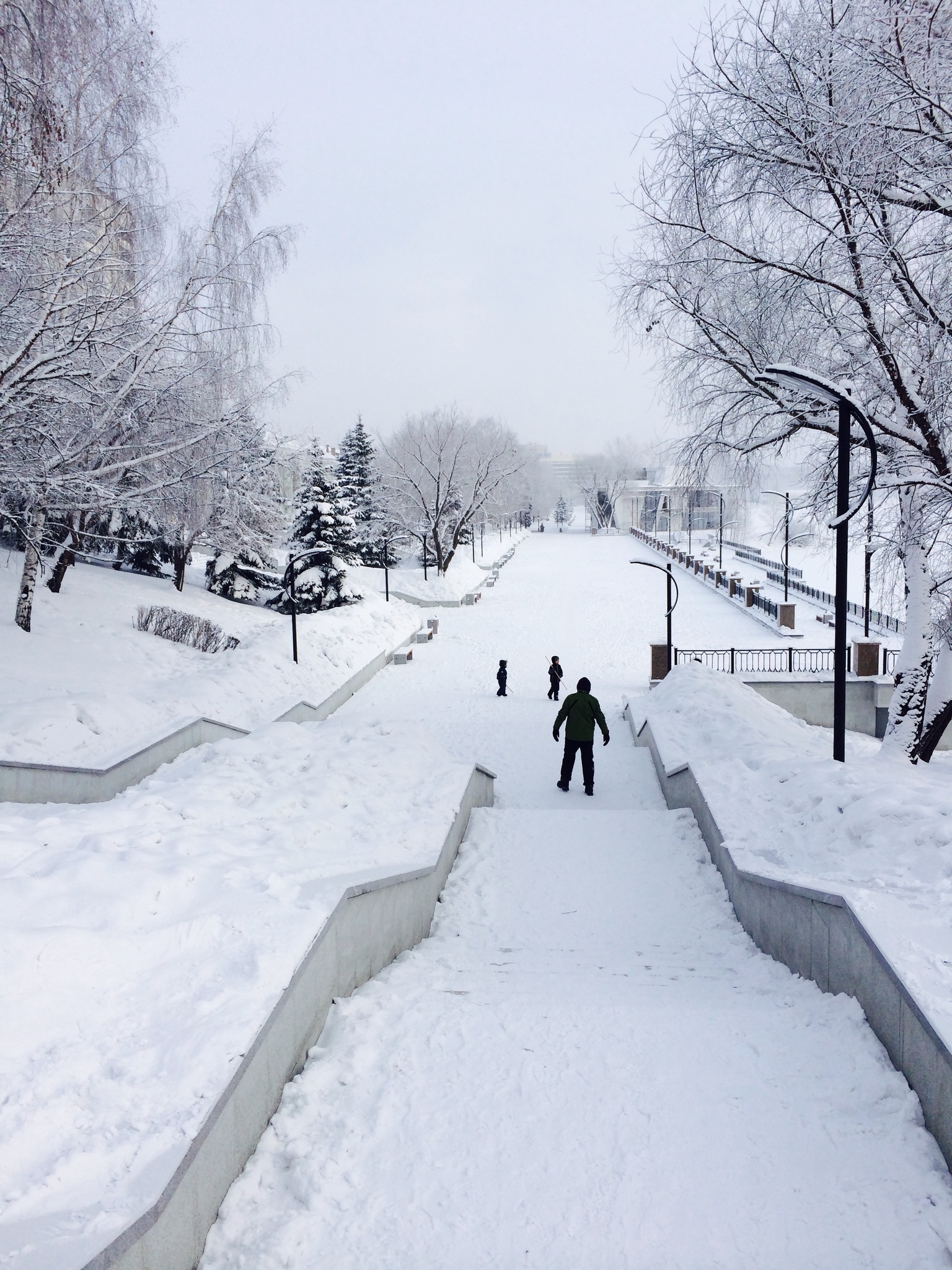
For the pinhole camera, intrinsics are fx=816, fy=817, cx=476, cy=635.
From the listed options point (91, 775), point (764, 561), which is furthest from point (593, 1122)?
point (764, 561)

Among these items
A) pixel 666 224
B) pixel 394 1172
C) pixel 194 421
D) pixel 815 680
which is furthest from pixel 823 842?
pixel 815 680

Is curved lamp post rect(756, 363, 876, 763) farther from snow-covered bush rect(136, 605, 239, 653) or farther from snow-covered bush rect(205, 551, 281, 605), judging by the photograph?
snow-covered bush rect(205, 551, 281, 605)

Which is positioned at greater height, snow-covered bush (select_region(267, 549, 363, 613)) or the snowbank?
snow-covered bush (select_region(267, 549, 363, 613))

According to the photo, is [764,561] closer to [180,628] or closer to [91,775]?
[180,628]

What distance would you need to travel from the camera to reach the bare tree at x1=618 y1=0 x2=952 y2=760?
6.07m

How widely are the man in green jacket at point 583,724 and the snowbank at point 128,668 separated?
4.75 m

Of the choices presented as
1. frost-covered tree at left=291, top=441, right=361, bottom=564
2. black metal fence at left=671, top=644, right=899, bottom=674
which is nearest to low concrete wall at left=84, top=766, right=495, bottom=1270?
black metal fence at left=671, top=644, right=899, bottom=674

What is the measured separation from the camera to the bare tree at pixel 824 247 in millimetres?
6066

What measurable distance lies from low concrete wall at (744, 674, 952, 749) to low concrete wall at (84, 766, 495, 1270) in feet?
42.6

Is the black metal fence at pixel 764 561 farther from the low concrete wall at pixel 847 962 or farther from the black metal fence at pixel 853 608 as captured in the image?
the low concrete wall at pixel 847 962

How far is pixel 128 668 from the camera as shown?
46.7 ft

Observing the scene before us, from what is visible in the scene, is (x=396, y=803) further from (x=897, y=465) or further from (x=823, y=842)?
(x=897, y=465)

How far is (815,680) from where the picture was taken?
17.3 metres

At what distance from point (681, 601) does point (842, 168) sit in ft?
93.1
